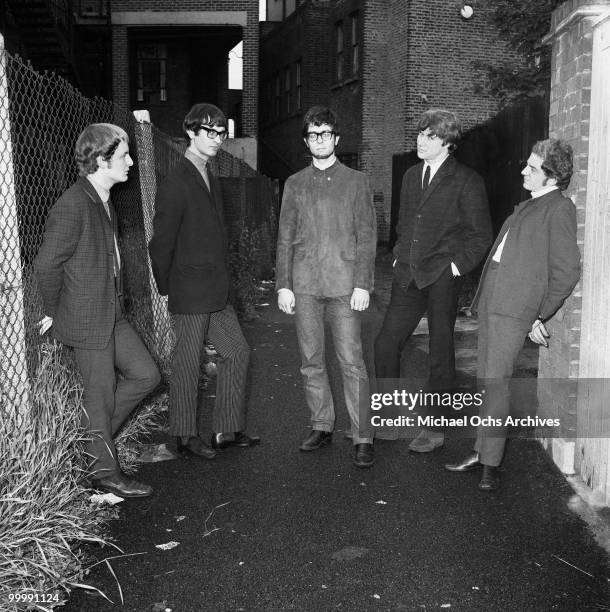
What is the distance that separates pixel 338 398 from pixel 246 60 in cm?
1934

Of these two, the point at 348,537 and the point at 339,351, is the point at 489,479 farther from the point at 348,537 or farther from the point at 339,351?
the point at 339,351

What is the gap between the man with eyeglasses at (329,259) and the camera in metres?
5.02

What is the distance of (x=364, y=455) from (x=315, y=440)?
0.44m

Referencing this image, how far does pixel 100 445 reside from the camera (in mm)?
4309

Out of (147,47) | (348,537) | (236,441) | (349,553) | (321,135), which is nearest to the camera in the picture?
(349,553)

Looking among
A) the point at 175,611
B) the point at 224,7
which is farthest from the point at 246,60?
the point at 175,611

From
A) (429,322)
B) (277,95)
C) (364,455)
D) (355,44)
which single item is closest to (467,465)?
(364,455)

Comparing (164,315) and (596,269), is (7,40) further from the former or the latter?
(596,269)

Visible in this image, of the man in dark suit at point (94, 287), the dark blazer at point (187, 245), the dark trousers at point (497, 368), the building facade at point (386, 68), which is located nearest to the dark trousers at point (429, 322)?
the dark trousers at point (497, 368)

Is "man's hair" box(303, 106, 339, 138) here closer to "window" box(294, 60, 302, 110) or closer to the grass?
the grass

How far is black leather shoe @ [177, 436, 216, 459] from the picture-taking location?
5141mm

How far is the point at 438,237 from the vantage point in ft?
16.8

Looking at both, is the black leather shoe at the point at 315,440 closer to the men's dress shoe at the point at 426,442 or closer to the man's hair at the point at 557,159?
the men's dress shoe at the point at 426,442

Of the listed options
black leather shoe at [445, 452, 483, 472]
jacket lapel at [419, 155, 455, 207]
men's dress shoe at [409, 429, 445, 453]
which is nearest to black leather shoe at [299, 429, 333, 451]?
men's dress shoe at [409, 429, 445, 453]
